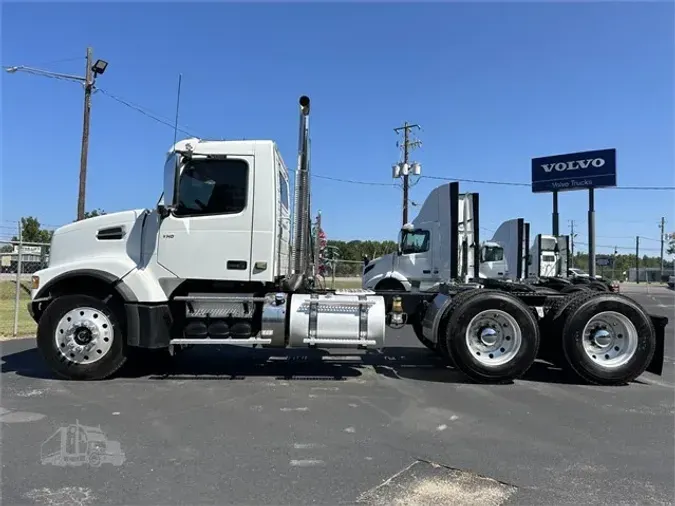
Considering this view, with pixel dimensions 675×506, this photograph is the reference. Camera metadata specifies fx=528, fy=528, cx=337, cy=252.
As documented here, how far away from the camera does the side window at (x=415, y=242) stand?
51.8 ft

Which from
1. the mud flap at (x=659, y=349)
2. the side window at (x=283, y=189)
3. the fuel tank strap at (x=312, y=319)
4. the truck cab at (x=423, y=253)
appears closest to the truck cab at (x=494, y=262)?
the truck cab at (x=423, y=253)

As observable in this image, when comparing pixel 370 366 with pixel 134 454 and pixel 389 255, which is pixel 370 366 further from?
pixel 389 255

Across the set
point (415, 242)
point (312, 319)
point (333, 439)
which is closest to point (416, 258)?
point (415, 242)

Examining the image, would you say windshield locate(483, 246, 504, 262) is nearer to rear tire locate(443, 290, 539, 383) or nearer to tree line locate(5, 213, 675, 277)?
tree line locate(5, 213, 675, 277)

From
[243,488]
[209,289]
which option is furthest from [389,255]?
[243,488]

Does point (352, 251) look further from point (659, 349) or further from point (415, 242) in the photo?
point (659, 349)

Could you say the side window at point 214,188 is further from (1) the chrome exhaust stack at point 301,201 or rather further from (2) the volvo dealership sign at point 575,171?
(2) the volvo dealership sign at point 575,171

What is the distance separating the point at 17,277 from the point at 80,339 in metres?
5.11

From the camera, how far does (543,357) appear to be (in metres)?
7.98

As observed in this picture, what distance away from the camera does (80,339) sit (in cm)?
672

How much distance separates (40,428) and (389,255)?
1311cm

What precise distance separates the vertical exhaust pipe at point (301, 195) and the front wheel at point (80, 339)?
2.47 meters

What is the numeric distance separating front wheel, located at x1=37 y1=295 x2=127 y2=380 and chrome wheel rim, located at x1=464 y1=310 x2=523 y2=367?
4.61m

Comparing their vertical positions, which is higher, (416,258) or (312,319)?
(416,258)
